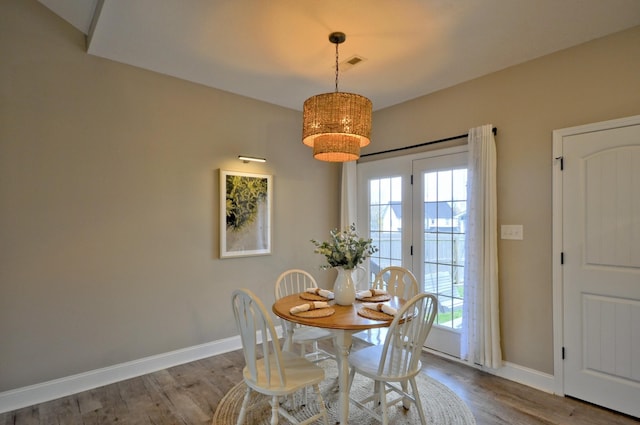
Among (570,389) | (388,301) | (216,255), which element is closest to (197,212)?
(216,255)

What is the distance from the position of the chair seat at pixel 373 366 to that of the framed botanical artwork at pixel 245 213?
5.92 feet

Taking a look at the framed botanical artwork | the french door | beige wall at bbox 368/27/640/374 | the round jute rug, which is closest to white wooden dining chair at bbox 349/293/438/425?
the round jute rug

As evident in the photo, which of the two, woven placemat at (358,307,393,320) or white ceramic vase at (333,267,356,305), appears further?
white ceramic vase at (333,267,356,305)

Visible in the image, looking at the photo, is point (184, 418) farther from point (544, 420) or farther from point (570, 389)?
point (570, 389)

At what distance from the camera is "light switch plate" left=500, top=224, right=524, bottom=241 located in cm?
291

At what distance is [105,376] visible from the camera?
9.16 ft

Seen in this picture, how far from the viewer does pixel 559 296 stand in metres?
2.68

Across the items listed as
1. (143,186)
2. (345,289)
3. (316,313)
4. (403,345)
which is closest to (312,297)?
(345,289)

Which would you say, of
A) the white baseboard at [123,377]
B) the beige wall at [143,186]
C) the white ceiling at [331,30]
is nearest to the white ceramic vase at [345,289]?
the beige wall at [143,186]

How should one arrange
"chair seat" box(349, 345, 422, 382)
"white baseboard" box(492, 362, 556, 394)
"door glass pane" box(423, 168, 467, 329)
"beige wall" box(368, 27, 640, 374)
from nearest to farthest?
"chair seat" box(349, 345, 422, 382), "beige wall" box(368, 27, 640, 374), "white baseboard" box(492, 362, 556, 394), "door glass pane" box(423, 168, 467, 329)

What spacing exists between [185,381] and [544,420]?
109 inches

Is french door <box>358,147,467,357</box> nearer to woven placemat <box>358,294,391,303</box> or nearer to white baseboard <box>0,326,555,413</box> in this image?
white baseboard <box>0,326,555,413</box>

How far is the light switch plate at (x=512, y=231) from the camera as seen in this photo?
9.56 feet

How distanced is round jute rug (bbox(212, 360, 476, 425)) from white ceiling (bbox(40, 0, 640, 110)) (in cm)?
274
